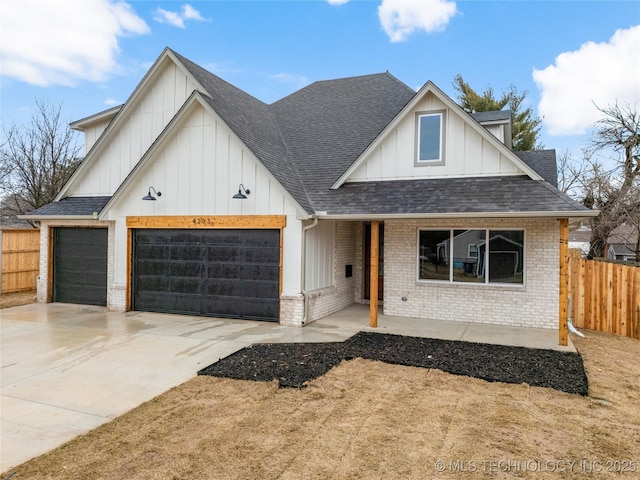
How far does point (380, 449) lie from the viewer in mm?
3975

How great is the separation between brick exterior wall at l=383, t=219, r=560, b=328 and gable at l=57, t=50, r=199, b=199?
727 centimetres

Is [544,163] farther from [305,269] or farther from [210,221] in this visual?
[210,221]

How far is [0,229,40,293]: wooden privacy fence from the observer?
14203mm

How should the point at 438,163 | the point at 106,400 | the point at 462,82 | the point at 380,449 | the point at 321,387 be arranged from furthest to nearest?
the point at 462,82, the point at 438,163, the point at 321,387, the point at 106,400, the point at 380,449

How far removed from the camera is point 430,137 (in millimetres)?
10250

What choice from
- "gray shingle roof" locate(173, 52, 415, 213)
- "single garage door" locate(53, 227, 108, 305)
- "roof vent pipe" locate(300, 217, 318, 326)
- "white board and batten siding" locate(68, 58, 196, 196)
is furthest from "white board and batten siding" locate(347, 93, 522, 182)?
"single garage door" locate(53, 227, 108, 305)

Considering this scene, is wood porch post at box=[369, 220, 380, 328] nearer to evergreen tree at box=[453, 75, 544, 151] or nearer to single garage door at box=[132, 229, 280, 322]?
single garage door at box=[132, 229, 280, 322]

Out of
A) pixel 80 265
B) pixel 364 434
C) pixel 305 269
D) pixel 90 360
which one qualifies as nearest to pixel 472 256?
pixel 305 269

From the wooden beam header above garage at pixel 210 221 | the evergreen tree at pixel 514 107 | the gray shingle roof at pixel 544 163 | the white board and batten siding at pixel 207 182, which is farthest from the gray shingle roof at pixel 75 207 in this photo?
the evergreen tree at pixel 514 107

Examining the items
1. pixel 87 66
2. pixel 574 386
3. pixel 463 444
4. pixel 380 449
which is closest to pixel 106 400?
pixel 380 449

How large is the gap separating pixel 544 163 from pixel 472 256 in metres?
4.01

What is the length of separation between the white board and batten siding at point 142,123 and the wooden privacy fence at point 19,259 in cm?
432

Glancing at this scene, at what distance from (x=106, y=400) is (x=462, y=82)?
106ft

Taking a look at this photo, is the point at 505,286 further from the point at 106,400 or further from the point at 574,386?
the point at 106,400
